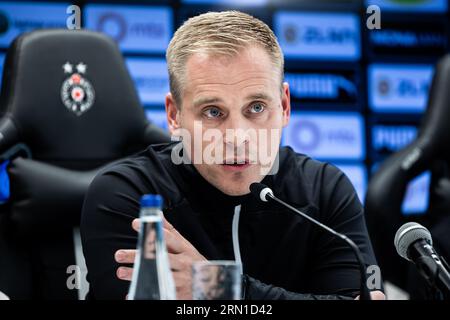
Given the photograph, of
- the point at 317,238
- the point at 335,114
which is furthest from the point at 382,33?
the point at 317,238

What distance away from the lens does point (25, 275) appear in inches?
78.6

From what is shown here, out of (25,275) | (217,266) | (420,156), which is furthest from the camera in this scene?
(420,156)

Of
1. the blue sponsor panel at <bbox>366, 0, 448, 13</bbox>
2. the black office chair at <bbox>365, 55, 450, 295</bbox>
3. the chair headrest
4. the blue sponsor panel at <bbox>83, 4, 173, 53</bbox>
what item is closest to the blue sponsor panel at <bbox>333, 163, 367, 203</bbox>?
the blue sponsor panel at <bbox>366, 0, 448, 13</bbox>

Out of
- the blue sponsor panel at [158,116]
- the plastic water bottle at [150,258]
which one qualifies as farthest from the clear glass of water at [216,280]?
the blue sponsor panel at [158,116]

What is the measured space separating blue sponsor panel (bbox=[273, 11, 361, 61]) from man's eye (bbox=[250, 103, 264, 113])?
2479mm

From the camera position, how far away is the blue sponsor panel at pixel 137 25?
3787 mm

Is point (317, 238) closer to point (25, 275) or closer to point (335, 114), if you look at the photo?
point (25, 275)

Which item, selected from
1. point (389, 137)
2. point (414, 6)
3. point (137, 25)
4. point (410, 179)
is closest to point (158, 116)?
point (137, 25)

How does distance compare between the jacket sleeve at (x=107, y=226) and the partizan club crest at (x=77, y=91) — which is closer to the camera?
the jacket sleeve at (x=107, y=226)

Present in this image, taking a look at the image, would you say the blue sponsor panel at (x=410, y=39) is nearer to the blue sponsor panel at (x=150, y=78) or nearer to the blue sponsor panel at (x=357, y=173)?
the blue sponsor panel at (x=357, y=173)

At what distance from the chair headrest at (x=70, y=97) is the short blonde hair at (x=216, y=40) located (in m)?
0.43

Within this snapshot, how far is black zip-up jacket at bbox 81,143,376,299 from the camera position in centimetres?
159

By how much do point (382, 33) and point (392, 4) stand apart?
180mm

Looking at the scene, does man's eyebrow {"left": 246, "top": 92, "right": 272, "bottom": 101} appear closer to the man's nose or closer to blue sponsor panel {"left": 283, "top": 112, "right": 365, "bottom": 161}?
the man's nose
